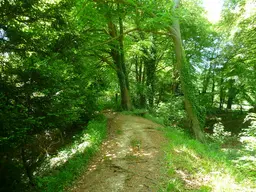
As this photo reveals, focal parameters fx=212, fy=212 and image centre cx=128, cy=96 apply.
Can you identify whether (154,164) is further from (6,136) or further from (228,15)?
(228,15)

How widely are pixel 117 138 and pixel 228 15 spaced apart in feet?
27.9

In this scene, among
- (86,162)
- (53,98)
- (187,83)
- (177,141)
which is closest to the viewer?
(53,98)

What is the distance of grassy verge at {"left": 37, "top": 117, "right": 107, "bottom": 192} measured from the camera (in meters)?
5.36

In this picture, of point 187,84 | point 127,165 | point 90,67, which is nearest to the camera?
point 127,165

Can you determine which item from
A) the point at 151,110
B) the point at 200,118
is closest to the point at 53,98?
the point at 200,118

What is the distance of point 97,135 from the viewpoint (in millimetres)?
8281

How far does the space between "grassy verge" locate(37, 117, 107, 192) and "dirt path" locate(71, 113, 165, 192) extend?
28 centimetres

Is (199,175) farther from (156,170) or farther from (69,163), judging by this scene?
(69,163)

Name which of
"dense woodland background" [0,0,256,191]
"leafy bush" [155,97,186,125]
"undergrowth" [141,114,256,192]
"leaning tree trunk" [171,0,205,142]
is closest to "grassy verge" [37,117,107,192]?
"dense woodland background" [0,0,256,191]

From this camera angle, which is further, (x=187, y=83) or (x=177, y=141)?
(x=187, y=83)

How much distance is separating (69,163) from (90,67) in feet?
20.0

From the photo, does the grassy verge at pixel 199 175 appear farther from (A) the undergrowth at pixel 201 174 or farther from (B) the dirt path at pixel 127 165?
(B) the dirt path at pixel 127 165

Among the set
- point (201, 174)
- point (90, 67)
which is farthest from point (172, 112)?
point (201, 174)

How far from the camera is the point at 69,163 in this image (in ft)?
21.2
